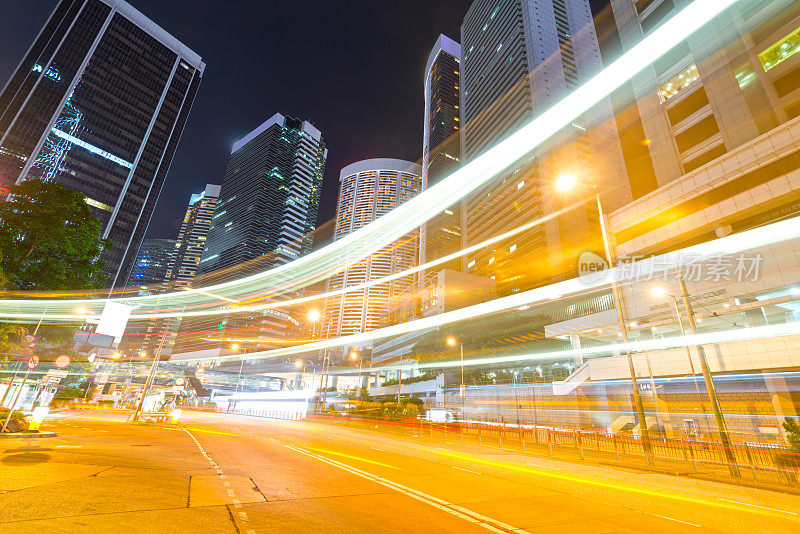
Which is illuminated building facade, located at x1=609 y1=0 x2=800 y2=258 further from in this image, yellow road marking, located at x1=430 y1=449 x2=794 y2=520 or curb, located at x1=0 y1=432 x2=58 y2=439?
curb, located at x1=0 y1=432 x2=58 y2=439

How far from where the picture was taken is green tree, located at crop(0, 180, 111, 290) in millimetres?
22203

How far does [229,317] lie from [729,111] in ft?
666

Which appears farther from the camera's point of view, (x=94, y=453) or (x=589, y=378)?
(x=589, y=378)

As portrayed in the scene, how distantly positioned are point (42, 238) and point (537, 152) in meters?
109

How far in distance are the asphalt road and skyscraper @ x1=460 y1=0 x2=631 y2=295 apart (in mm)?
77245

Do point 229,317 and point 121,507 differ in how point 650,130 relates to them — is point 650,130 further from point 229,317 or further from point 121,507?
point 229,317

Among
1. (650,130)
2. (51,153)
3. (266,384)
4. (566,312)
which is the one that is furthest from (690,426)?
(51,153)

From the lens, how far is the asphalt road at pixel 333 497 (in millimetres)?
5887

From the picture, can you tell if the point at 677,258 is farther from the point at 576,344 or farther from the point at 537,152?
the point at 537,152

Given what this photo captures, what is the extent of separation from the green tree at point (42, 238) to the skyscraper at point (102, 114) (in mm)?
111429

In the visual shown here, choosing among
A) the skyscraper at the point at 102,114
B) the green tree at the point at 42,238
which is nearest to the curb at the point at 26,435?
the green tree at the point at 42,238

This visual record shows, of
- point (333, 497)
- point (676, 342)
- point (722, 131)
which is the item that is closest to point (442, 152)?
point (722, 131)

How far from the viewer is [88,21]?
130375 mm

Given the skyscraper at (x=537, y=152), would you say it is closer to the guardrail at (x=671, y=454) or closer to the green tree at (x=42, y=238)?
the guardrail at (x=671, y=454)
